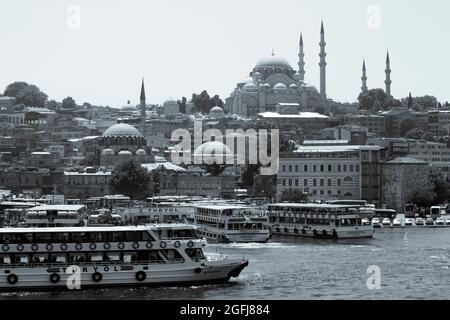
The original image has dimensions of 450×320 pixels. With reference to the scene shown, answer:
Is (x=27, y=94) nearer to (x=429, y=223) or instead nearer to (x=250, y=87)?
(x=250, y=87)

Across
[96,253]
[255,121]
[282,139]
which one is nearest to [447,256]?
[96,253]

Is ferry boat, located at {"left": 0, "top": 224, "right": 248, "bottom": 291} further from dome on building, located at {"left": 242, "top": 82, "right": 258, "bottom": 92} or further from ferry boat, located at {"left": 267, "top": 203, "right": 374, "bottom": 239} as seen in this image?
dome on building, located at {"left": 242, "top": 82, "right": 258, "bottom": 92}

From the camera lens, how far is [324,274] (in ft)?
138

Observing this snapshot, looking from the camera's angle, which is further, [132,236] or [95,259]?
[132,236]

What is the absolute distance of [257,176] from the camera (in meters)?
94.0

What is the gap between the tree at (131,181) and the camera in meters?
95.0

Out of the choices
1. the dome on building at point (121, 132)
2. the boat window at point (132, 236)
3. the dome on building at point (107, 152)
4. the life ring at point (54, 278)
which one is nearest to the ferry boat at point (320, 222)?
the boat window at point (132, 236)

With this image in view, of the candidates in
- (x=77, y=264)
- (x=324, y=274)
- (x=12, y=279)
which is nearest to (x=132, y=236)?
(x=77, y=264)

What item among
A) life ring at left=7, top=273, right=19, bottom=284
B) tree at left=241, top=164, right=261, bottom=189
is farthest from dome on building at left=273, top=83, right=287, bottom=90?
life ring at left=7, top=273, right=19, bottom=284

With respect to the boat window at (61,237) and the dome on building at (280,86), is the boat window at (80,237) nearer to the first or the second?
the boat window at (61,237)

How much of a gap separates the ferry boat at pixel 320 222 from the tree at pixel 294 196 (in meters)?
18.7

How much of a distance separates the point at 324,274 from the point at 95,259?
27.8ft

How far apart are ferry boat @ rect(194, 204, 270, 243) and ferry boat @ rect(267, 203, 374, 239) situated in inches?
A: 121

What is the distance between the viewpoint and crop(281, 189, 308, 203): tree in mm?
83188
